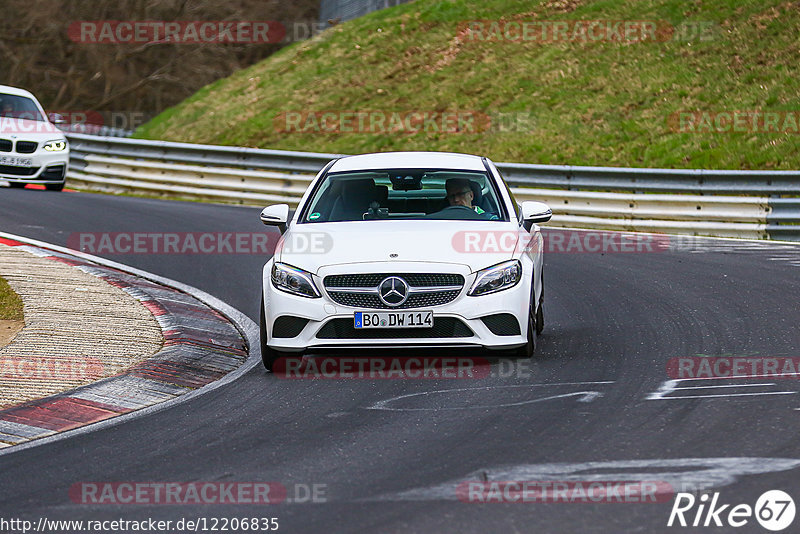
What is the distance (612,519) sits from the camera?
203 inches

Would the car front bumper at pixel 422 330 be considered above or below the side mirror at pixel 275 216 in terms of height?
below

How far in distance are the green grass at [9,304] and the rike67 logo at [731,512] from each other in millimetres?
6829

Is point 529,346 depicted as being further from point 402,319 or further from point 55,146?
point 55,146

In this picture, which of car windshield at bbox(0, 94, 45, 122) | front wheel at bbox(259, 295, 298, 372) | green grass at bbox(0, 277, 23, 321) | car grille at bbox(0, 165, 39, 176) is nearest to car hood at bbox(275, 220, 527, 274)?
front wheel at bbox(259, 295, 298, 372)

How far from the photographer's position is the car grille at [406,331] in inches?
336

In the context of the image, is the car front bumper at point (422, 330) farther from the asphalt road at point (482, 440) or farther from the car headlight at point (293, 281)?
the asphalt road at point (482, 440)

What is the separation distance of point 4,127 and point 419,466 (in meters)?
17.8

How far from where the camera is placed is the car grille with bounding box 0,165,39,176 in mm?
22094

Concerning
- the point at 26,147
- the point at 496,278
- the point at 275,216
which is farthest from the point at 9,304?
the point at 26,147

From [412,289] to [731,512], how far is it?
3.69m

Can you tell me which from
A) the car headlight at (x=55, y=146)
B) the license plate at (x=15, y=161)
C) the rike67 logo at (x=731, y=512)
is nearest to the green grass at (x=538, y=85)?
the car headlight at (x=55, y=146)

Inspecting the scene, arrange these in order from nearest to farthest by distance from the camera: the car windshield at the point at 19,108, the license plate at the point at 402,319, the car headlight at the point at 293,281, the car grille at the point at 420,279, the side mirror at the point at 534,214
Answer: the license plate at the point at 402,319 → the car grille at the point at 420,279 → the car headlight at the point at 293,281 → the side mirror at the point at 534,214 → the car windshield at the point at 19,108

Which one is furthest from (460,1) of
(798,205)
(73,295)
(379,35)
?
(73,295)

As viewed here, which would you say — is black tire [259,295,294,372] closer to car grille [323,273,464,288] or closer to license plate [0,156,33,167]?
car grille [323,273,464,288]
